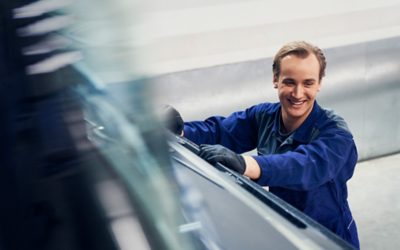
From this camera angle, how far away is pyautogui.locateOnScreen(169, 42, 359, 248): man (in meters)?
1.24

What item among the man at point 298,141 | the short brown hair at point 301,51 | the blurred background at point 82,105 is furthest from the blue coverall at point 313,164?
the blurred background at point 82,105

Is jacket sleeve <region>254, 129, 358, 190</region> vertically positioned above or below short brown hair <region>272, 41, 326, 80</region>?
below

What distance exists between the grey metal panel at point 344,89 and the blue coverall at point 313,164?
78 cm

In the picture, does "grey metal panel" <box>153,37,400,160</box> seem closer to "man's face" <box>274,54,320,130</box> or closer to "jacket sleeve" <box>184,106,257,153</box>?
"jacket sleeve" <box>184,106,257,153</box>

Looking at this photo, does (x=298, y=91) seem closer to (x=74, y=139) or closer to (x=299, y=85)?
(x=299, y=85)

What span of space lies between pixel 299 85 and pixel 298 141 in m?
0.15

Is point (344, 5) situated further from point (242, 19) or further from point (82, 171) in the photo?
point (82, 171)

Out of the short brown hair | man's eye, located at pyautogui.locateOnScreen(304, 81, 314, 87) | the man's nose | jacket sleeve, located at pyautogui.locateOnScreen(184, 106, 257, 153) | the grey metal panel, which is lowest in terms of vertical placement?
the grey metal panel

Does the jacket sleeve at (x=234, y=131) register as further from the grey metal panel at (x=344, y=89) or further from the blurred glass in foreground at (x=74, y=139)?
the blurred glass in foreground at (x=74, y=139)

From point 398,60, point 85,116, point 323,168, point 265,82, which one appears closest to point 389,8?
point 398,60

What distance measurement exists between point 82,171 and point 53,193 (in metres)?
0.03

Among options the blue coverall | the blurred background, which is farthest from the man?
the blurred background

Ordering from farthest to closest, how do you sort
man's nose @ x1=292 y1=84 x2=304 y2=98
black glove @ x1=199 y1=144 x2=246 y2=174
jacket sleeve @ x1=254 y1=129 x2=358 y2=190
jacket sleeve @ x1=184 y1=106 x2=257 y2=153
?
1. jacket sleeve @ x1=184 y1=106 x2=257 y2=153
2. man's nose @ x1=292 y1=84 x2=304 y2=98
3. jacket sleeve @ x1=254 y1=129 x2=358 y2=190
4. black glove @ x1=199 y1=144 x2=246 y2=174

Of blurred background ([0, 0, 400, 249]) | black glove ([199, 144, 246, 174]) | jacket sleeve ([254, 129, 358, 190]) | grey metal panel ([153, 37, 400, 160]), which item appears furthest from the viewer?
grey metal panel ([153, 37, 400, 160])
